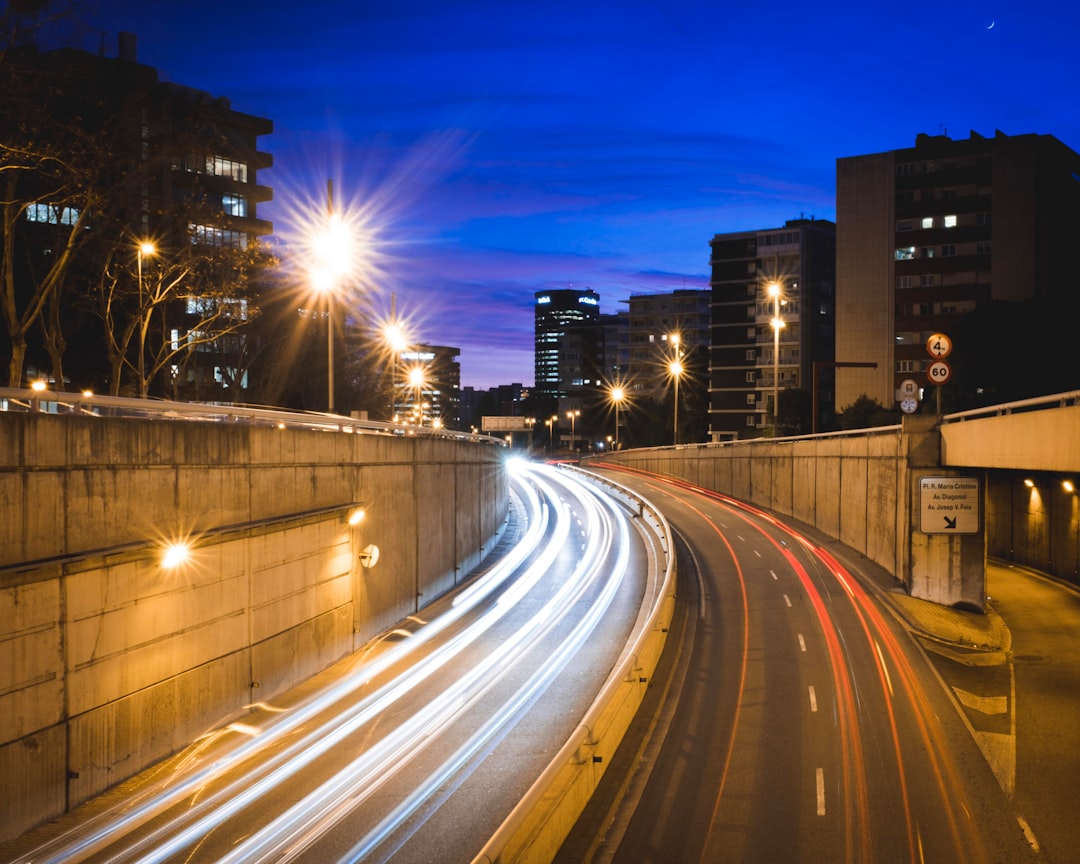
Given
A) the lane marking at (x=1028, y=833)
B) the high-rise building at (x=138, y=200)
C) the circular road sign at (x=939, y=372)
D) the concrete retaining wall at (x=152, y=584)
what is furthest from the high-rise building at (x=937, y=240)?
the concrete retaining wall at (x=152, y=584)

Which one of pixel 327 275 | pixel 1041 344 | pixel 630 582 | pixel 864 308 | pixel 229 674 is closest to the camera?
pixel 229 674

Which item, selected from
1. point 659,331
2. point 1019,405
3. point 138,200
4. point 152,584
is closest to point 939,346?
point 1019,405

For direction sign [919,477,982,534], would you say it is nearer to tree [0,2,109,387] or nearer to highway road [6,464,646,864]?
highway road [6,464,646,864]

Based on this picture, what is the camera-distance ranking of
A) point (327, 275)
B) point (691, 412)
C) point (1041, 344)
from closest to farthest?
1. point (327, 275)
2. point (1041, 344)
3. point (691, 412)

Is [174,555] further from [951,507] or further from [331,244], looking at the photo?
[951,507]

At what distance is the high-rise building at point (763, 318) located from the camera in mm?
102750

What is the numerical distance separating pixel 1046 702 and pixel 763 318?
284ft

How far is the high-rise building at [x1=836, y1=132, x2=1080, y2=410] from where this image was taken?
80.2m

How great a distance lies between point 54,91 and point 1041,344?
59.2m

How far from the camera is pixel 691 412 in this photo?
12050cm

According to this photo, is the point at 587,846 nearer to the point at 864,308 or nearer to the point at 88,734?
the point at 88,734

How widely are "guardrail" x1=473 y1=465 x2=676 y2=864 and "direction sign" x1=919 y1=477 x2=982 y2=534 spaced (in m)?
14.2

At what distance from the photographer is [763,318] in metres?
105

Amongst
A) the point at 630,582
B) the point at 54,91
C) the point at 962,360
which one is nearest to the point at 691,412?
the point at 962,360
